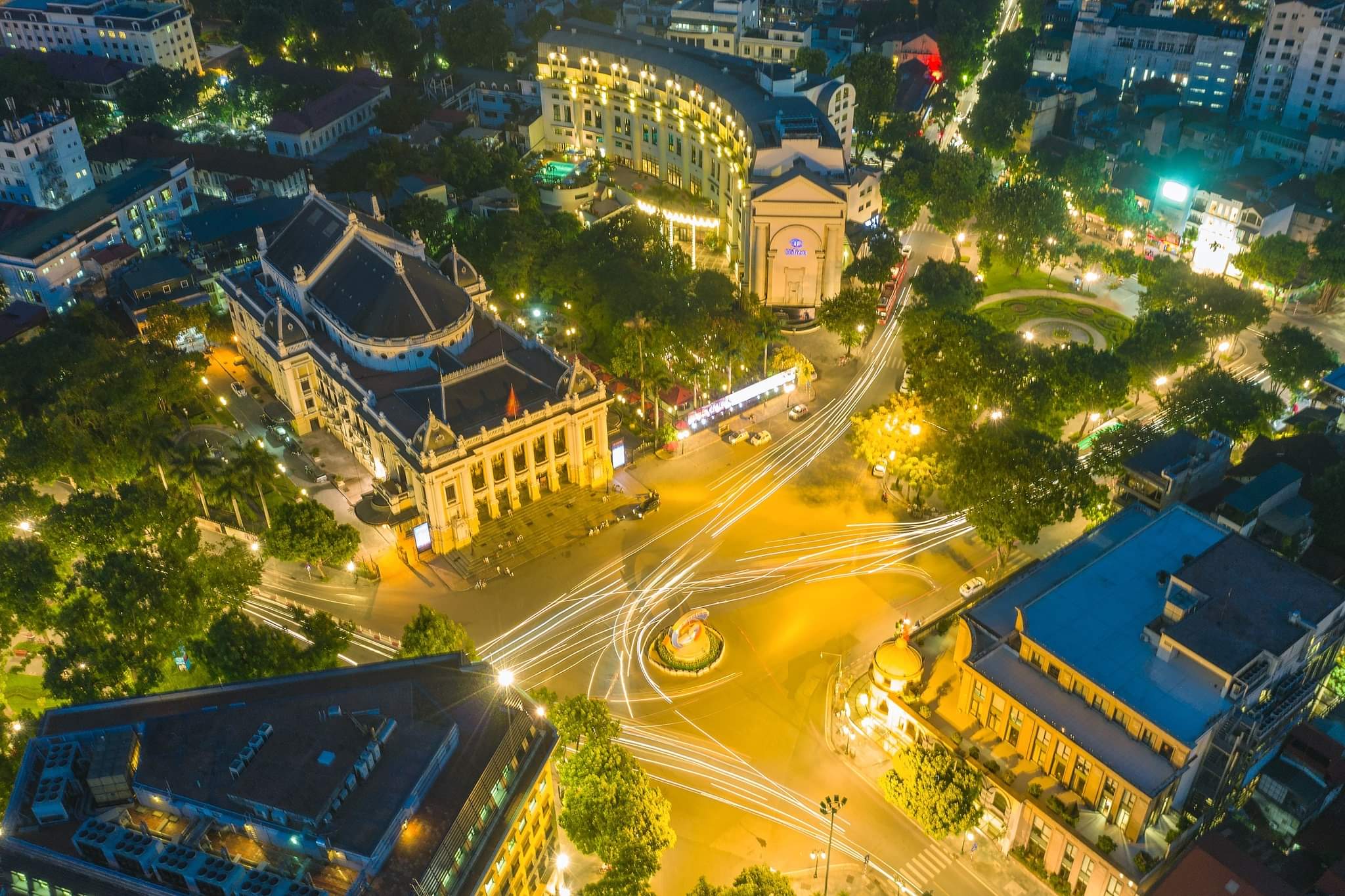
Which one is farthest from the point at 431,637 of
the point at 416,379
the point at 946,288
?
the point at 946,288

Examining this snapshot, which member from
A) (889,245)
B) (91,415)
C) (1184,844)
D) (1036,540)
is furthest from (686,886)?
(889,245)

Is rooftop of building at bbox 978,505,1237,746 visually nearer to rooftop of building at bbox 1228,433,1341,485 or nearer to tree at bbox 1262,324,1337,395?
rooftop of building at bbox 1228,433,1341,485

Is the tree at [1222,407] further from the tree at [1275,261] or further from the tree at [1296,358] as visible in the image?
the tree at [1275,261]

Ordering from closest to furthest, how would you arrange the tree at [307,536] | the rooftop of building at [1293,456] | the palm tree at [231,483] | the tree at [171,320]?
the tree at [307,536], the palm tree at [231,483], the rooftop of building at [1293,456], the tree at [171,320]

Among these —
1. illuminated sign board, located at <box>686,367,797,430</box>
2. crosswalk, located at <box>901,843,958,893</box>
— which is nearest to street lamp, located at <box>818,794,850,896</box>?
crosswalk, located at <box>901,843,958,893</box>

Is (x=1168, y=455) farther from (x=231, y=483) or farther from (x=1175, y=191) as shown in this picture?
(x=231, y=483)

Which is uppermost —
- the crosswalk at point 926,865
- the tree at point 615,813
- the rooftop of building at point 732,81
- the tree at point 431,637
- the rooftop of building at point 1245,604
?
the rooftop of building at point 732,81

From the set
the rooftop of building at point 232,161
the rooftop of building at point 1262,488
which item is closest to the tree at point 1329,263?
the rooftop of building at point 1262,488
